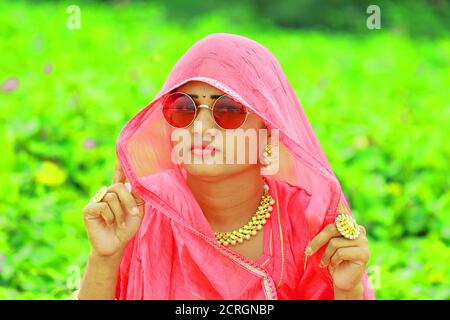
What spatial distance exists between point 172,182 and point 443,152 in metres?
2.42

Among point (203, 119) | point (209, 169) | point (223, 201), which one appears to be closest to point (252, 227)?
point (223, 201)

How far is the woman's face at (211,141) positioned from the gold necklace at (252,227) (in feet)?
0.52

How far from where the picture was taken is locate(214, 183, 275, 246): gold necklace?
2.38 m

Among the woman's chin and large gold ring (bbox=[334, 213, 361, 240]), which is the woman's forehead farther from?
large gold ring (bbox=[334, 213, 361, 240])

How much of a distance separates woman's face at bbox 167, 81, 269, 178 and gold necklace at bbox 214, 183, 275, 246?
0.16 meters

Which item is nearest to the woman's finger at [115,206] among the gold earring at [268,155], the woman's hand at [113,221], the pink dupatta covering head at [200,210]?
the woman's hand at [113,221]

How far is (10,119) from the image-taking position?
172 inches

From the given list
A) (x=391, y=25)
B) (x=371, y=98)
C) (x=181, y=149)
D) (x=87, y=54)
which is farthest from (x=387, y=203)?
(x=391, y=25)

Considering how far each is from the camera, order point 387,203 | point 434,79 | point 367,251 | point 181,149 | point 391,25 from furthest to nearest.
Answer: point 391,25, point 434,79, point 387,203, point 181,149, point 367,251

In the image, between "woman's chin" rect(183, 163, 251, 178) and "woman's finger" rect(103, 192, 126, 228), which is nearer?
"woman's finger" rect(103, 192, 126, 228)

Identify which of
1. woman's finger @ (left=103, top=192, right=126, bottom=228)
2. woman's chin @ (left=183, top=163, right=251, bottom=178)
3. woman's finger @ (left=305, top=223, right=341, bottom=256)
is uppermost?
woman's chin @ (left=183, top=163, right=251, bottom=178)

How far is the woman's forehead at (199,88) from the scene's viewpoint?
2.24m

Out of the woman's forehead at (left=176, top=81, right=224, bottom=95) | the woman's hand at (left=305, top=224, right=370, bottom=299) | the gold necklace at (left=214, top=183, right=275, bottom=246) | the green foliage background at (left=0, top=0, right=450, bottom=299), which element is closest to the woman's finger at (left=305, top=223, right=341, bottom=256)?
the woman's hand at (left=305, top=224, right=370, bottom=299)
